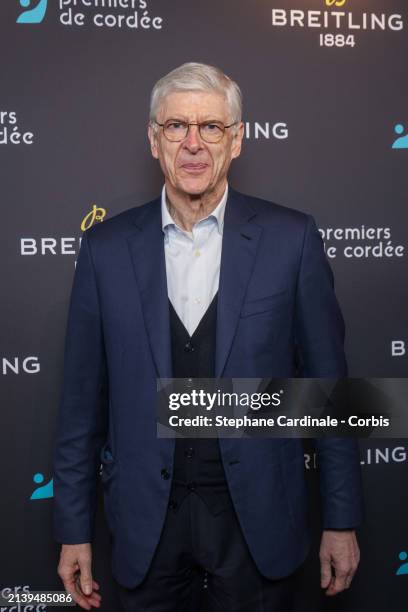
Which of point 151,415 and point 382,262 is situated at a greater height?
point 382,262

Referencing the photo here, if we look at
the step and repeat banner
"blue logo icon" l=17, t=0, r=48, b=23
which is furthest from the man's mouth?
"blue logo icon" l=17, t=0, r=48, b=23

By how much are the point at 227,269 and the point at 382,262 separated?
3.21ft

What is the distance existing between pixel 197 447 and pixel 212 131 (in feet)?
2.61

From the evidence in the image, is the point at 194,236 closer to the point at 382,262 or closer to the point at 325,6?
the point at 382,262

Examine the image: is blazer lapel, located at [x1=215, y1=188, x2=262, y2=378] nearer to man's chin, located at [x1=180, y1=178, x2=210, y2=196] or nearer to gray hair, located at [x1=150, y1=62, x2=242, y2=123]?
man's chin, located at [x1=180, y1=178, x2=210, y2=196]

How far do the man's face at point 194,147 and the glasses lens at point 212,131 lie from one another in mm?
11

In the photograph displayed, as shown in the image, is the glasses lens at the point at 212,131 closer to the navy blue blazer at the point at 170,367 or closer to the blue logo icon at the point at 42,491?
the navy blue blazer at the point at 170,367

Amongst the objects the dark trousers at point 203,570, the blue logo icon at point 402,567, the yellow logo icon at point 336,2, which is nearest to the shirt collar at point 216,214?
the dark trousers at point 203,570

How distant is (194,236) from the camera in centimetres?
175

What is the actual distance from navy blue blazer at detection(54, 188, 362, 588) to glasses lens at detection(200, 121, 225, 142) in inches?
7.0

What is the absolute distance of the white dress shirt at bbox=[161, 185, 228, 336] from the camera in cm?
168

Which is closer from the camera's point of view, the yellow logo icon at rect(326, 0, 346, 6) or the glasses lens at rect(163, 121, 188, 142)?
the glasses lens at rect(163, 121, 188, 142)

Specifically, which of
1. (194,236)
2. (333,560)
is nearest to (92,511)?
(333,560)

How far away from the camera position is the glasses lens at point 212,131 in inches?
66.6
